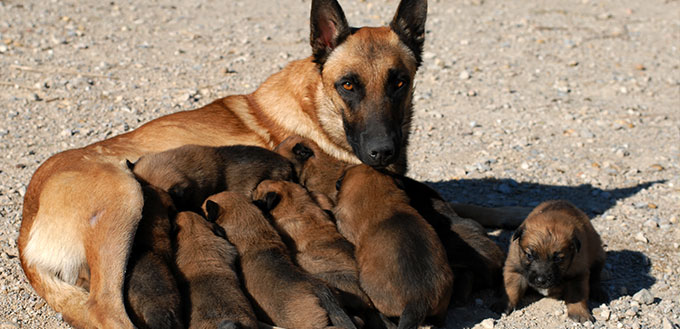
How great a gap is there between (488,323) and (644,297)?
47.7 inches

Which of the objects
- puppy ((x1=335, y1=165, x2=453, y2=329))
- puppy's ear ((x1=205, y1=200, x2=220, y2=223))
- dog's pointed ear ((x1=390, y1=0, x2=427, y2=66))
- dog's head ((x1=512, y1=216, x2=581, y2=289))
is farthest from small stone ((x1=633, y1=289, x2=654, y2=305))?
puppy's ear ((x1=205, y1=200, x2=220, y2=223))

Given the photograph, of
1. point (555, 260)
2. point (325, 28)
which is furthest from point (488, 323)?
point (325, 28)

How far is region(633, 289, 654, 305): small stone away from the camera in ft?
16.2

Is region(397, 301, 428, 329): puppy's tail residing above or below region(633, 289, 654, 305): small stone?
above

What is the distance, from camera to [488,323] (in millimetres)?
4625

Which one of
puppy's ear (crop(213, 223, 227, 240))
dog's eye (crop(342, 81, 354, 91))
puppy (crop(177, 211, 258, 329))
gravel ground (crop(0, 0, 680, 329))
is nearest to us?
puppy (crop(177, 211, 258, 329))

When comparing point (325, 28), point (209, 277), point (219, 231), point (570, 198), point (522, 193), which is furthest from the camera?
point (522, 193)

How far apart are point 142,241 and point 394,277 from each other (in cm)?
160

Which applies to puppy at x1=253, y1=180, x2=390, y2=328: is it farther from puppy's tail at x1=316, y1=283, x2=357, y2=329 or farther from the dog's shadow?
the dog's shadow

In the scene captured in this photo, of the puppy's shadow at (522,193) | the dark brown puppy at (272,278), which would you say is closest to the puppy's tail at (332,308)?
the dark brown puppy at (272,278)

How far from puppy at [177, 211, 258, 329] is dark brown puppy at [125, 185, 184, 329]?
86 millimetres

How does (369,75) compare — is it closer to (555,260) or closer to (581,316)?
(555,260)

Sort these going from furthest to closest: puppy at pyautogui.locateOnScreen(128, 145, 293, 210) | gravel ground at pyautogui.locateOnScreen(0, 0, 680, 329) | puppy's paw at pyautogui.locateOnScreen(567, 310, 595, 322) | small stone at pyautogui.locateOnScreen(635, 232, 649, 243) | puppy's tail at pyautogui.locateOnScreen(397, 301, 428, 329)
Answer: small stone at pyautogui.locateOnScreen(635, 232, 649, 243) → gravel ground at pyautogui.locateOnScreen(0, 0, 680, 329) → puppy at pyautogui.locateOnScreen(128, 145, 293, 210) → puppy's paw at pyautogui.locateOnScreen(567, 310, 595, 322) → puppy's tail at pyautogui.locateOnScreen(397, 301, 428, 329)

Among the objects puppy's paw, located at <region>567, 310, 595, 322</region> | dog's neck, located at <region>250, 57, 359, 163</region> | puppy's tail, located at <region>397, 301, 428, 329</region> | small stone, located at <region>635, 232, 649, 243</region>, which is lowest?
small stone, located at <region>635, 232, 649, 243</region>
